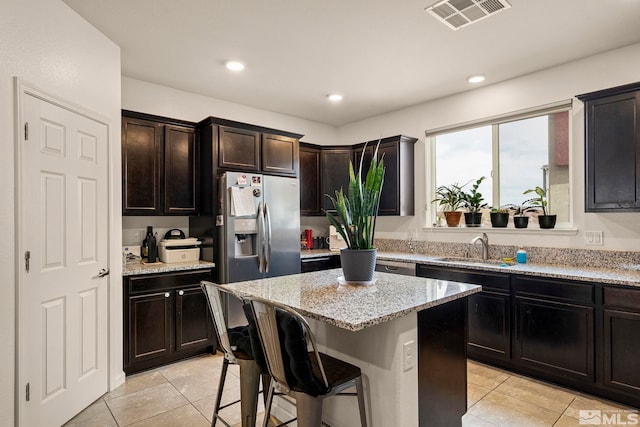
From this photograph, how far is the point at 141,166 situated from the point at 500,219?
3583mm

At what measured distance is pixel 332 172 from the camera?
16.1ft

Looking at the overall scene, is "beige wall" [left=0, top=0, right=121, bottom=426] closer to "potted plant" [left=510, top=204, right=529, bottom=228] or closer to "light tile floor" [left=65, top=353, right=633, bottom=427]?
"light tile floor" [left=65, top=353, right=633, bottom=427]

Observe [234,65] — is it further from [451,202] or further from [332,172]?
[451,202]

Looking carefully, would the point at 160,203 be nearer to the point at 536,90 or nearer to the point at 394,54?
the point at 394,54

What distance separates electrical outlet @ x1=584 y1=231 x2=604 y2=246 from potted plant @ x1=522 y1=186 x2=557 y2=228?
28 centimetres

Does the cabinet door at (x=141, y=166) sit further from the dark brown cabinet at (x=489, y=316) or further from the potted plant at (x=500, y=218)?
the potted plant at (x=500, y=218)

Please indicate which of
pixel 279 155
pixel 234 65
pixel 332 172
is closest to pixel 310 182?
pixel 332 172

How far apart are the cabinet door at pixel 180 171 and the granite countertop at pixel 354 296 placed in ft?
5.75

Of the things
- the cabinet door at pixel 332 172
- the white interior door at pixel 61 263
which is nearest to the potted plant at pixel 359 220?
the white interior door at pixel 61 263

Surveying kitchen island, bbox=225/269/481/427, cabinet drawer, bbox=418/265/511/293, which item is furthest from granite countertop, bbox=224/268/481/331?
cabinet drawer, bbox=418/265/511/293

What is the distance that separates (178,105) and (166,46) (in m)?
1.05

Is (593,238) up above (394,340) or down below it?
above

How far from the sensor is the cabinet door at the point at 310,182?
15.5 ft

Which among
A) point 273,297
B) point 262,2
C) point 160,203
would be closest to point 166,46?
point 262,2
